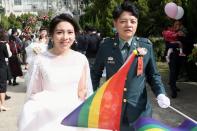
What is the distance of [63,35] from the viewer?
4430 mm

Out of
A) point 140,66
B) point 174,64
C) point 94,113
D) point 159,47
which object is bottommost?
point 159,47

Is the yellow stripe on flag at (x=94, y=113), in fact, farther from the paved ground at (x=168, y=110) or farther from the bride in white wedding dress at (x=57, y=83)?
the paved ground at (x=168, y=110)

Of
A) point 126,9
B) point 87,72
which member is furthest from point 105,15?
point 126,9

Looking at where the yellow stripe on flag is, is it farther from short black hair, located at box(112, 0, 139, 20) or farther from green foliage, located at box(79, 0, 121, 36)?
green foliage, located at box(79, 0, 121, 36)

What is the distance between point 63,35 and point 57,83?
0.46 m

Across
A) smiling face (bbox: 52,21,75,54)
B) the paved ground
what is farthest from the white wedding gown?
the paved ground

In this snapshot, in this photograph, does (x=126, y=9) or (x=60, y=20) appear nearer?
(x=126, y=9)

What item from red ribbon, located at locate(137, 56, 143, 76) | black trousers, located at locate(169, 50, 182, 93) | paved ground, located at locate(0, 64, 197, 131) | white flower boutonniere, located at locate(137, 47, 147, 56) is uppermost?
white flower boutonniere, located at locate(137, 47, 147, 56)

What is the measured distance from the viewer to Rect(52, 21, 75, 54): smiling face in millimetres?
4422

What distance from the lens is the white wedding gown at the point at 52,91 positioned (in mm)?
4355

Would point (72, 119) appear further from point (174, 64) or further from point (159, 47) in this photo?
point (159, 47)

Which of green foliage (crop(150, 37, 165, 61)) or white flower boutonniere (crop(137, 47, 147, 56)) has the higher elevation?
white flower boutonniere (crop(137, 47, 147, 56))

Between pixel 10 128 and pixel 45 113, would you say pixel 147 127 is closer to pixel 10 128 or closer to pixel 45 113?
pixel 45 113

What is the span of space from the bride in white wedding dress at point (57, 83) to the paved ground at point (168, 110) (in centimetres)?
370
